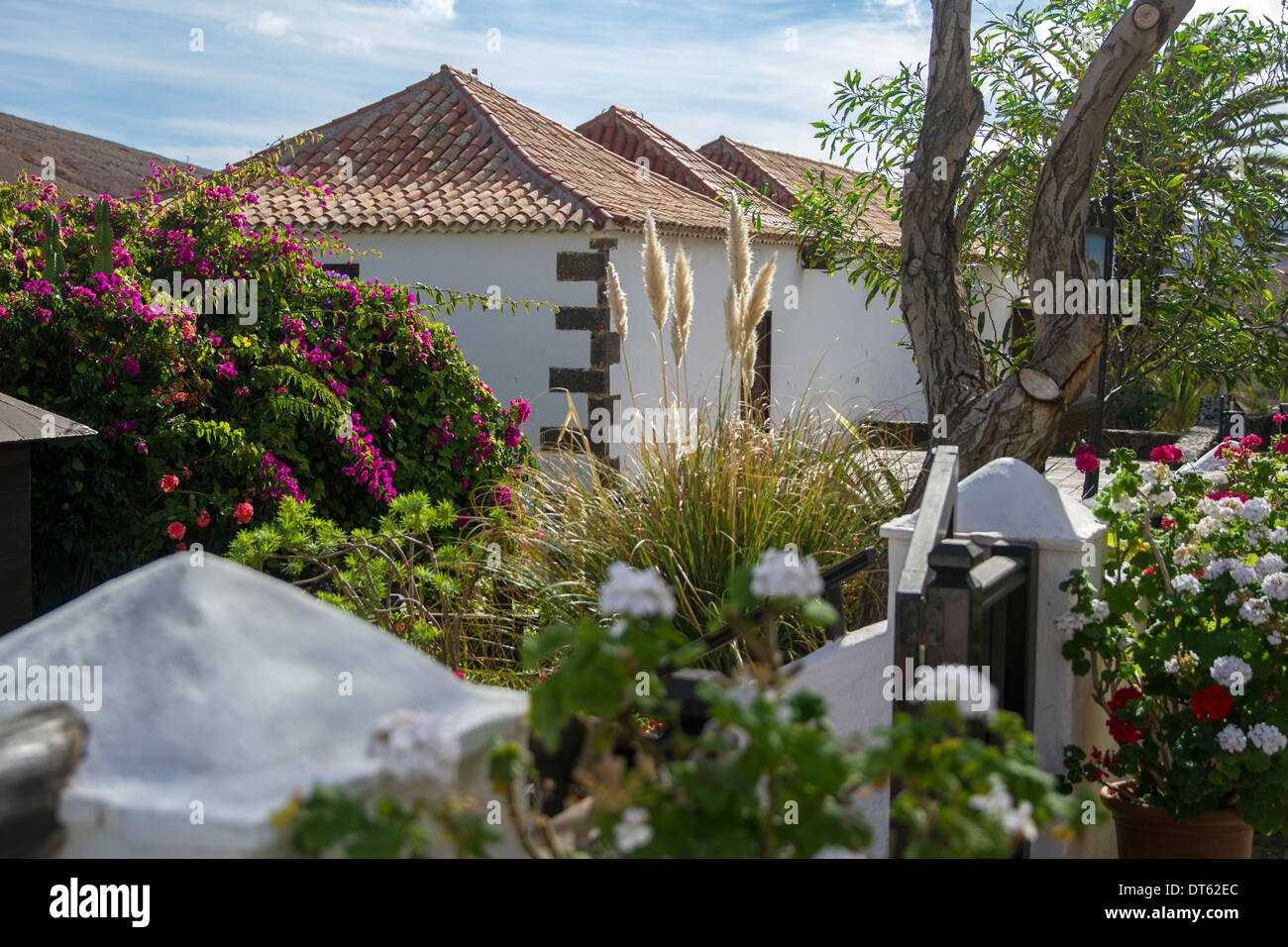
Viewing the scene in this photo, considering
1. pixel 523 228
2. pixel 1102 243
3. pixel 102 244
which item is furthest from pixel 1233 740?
pixel 523 228

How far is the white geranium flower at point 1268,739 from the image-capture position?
8.04 feet

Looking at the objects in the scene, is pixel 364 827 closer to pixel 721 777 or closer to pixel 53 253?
pixel 721 777

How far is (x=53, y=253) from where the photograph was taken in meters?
5.69

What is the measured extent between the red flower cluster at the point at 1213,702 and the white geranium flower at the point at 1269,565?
29 cm

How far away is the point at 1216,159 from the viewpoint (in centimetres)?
738

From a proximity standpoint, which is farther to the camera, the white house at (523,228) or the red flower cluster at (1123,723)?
the white house at (523,228)

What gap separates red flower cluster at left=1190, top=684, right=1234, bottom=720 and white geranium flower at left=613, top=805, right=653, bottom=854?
1.90 m

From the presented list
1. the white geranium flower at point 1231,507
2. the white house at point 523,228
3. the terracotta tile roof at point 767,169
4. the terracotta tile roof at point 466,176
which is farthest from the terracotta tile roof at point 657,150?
the white geranium flower at point 1231,507

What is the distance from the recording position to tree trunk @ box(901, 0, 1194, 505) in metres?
4.07

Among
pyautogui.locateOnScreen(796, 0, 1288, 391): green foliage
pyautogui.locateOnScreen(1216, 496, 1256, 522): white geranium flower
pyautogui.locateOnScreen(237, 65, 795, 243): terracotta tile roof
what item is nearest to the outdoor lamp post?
pyautogui.locateOnScreen(796, 0, 1288, 391): green foliage

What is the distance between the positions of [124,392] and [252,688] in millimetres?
4925

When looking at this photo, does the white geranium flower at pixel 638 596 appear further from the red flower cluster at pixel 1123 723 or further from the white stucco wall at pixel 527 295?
the white stucco wall at pixel 527 295

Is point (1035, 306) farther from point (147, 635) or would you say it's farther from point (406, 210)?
point (406, 210)
